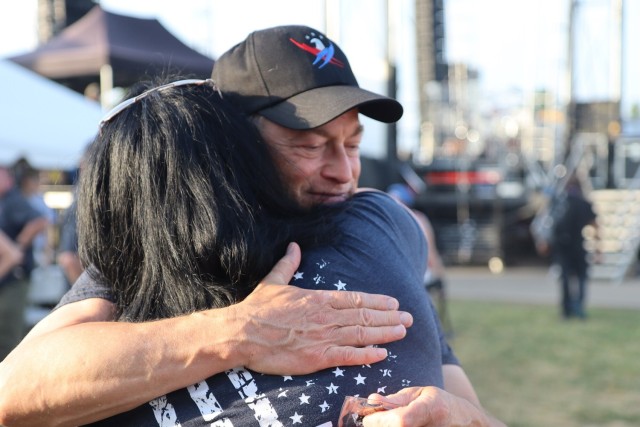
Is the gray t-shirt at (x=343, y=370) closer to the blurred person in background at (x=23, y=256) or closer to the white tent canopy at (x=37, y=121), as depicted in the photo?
the blurred person in background at (x=23, y=256)

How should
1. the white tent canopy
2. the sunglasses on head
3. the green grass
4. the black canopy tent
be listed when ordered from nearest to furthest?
1. the sunglasses on head
2. the green grass
3. the white tent canopy
4. the black canopy tent

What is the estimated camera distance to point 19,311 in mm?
5129

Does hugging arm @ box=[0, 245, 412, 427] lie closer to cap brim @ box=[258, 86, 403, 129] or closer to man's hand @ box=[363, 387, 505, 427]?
man's hand @ box=[363, 387, 505, 427]

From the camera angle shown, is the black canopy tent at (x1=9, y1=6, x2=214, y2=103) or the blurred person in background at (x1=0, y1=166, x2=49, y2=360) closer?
the blurred person in background at (x1=0, y1=166, x2=49, y2=360)

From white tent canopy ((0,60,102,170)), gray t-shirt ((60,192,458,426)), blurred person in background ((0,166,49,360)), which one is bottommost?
blurred person in background ((0,166,49,360))

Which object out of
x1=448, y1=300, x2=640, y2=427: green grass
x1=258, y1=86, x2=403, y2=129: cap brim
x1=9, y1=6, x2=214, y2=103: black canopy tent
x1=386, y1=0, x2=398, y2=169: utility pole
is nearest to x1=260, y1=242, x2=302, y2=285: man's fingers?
x1=258, y1=86, x2=403, y2=129: cap brim

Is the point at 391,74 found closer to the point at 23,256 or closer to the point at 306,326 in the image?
the point at 23,256

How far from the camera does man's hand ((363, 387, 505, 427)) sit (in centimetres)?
122

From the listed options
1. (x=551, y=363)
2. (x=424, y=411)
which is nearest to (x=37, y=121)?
(x=551, y=363)

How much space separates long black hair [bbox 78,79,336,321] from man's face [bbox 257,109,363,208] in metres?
0.13

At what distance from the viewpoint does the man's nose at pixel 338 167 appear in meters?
1.69

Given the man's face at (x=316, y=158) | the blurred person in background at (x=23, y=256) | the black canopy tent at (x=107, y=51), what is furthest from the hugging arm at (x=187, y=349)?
the black canopy tent at (x=107, y=51)

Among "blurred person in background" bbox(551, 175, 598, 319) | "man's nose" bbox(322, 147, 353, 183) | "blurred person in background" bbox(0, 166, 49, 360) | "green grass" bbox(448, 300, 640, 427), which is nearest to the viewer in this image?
"man's nose" bbox(322, 147, 353, 183)

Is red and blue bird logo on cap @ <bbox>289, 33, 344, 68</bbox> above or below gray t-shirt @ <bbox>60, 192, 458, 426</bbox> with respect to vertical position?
above
